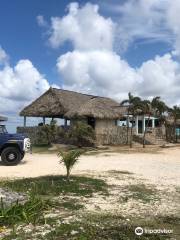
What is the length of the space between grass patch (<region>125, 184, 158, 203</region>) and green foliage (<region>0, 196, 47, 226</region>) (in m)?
3.14

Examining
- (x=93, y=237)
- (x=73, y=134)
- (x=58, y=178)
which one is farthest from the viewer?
(x=73, y=134)

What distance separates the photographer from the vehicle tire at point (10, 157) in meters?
18.7

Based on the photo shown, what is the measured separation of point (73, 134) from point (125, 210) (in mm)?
21685

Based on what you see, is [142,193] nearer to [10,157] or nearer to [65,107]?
[10,157]

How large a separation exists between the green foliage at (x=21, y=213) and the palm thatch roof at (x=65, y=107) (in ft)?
78.9

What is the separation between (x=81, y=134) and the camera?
101ft

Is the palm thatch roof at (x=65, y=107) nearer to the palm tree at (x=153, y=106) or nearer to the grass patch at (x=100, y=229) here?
the palm tree at (x=153, y=106)

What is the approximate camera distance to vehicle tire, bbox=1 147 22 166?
18688mm

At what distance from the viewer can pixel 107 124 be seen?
35.3 metres

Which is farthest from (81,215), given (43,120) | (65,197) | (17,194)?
(43,120)

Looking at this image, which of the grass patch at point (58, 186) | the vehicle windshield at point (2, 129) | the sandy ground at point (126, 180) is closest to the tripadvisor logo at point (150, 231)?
the sandy ground at point (126, 180)

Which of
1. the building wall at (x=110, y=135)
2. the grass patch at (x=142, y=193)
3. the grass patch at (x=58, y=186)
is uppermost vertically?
the building wall at (x=110, y=135)

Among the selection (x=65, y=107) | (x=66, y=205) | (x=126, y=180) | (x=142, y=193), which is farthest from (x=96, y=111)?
(x=66, y=205)

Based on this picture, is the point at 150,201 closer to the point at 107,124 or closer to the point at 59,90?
the point at 107,124
